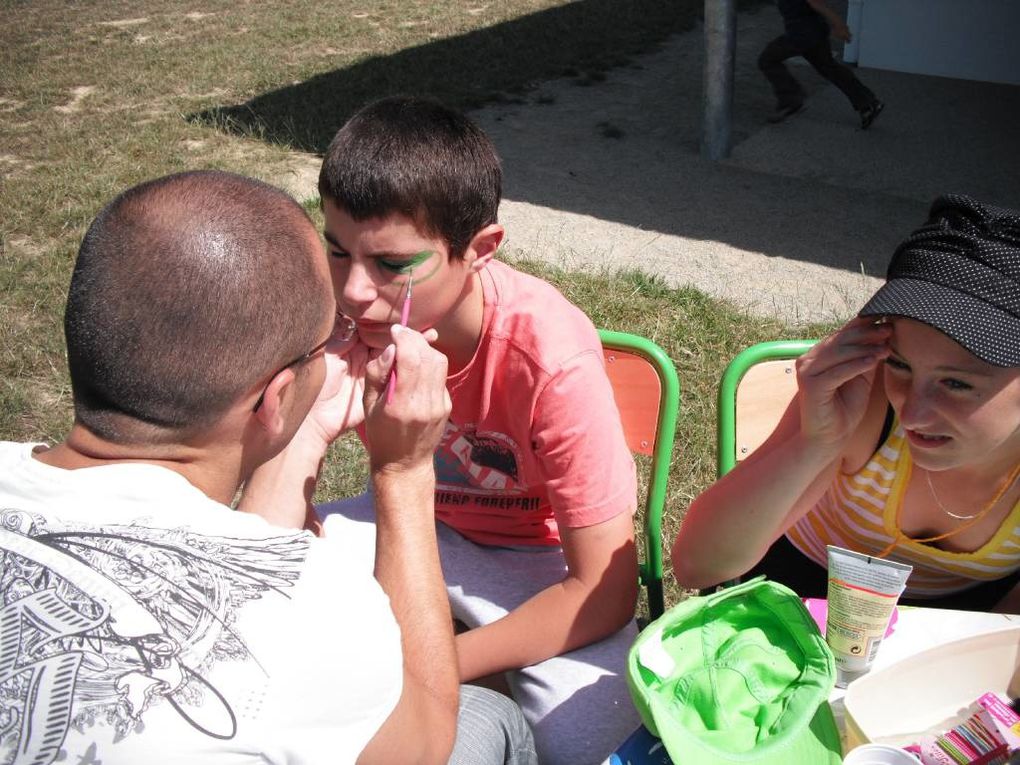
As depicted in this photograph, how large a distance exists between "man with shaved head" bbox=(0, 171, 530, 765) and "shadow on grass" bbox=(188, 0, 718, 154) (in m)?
5.38

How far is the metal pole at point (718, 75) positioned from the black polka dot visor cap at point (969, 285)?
4565 millimetres

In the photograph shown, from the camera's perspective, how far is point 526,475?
196cm

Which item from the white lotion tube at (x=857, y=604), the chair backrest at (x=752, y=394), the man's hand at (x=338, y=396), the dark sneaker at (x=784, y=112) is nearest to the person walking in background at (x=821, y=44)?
the dark sneaker at (x=784, y=112)

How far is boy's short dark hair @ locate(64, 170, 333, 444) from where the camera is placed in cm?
120

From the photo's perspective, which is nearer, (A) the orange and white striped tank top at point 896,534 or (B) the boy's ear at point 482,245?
(A) the orange and white striped tank top at point 896,534

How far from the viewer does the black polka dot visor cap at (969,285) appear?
4.65 feet

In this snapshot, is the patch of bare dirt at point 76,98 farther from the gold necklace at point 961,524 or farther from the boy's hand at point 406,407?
the gold necklace at point 961,524

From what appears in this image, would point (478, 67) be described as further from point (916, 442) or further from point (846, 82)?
point (916, 442)

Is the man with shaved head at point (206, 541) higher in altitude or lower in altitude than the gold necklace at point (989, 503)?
higher

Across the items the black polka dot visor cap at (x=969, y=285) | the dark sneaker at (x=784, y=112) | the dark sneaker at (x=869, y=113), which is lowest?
the dark sneaker at (x=784, y=112)

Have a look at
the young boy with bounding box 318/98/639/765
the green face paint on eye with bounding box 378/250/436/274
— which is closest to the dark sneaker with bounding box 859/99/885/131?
the young boy with bounding box 318/98/639/765

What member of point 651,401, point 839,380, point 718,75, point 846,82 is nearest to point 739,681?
point 839,380

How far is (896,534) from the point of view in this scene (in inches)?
67.3

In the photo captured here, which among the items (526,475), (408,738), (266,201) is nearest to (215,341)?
(266,201)
